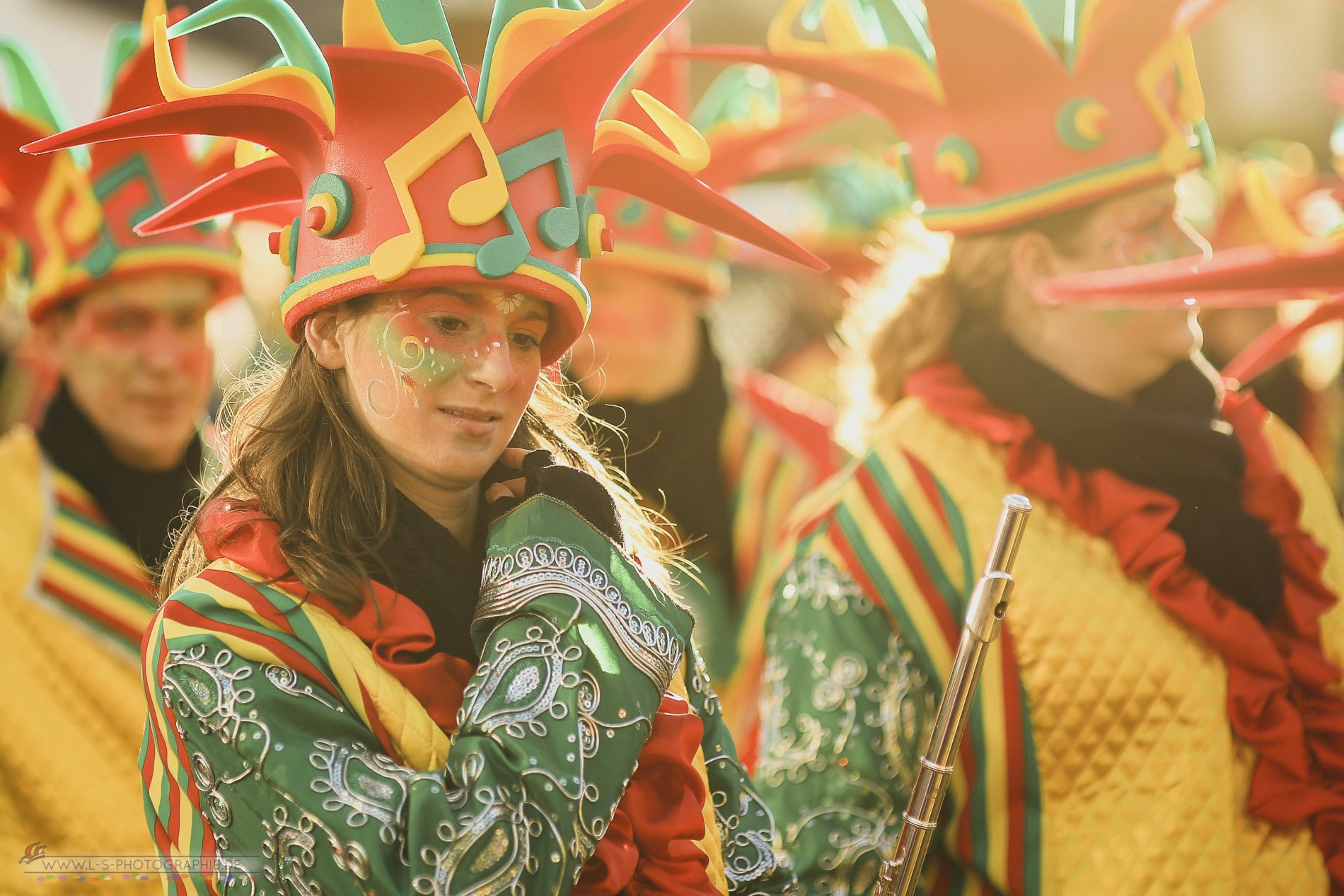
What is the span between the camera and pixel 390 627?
1741 mm

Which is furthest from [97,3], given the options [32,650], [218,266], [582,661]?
[582,661]

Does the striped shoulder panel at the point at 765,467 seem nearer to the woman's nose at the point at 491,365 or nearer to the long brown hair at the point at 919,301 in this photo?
the long brown hair at the point at 919,301

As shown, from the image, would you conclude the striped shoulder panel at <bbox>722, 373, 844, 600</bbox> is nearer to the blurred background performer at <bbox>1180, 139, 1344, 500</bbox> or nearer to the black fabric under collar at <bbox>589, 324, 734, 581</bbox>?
the black fabric under collar at <bbox>589, 324, 734, 581</bbox>

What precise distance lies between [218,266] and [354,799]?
8.01 feet

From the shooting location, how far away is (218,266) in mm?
3666

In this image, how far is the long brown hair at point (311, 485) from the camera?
1771 millimetres

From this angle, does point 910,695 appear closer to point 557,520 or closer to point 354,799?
point 557,520

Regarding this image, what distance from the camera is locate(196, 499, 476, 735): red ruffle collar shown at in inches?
68.0

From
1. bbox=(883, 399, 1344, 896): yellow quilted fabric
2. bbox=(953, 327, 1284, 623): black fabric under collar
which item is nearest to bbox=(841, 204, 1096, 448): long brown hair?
bbox=(953, 327, 1284, 623): black fabric under collar

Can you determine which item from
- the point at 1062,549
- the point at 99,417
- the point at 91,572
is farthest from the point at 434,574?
the point at 99,417

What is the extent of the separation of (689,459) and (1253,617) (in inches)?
77.7

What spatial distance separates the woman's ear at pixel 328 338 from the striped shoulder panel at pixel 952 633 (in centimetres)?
114

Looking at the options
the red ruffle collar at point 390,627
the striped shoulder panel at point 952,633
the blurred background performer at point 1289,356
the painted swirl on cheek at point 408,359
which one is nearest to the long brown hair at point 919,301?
the striped shoulder panel at point 952,633

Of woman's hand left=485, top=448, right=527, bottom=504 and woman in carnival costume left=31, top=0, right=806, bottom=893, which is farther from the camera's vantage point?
woman's hand left=485, top=448, right=527, bottom=504
